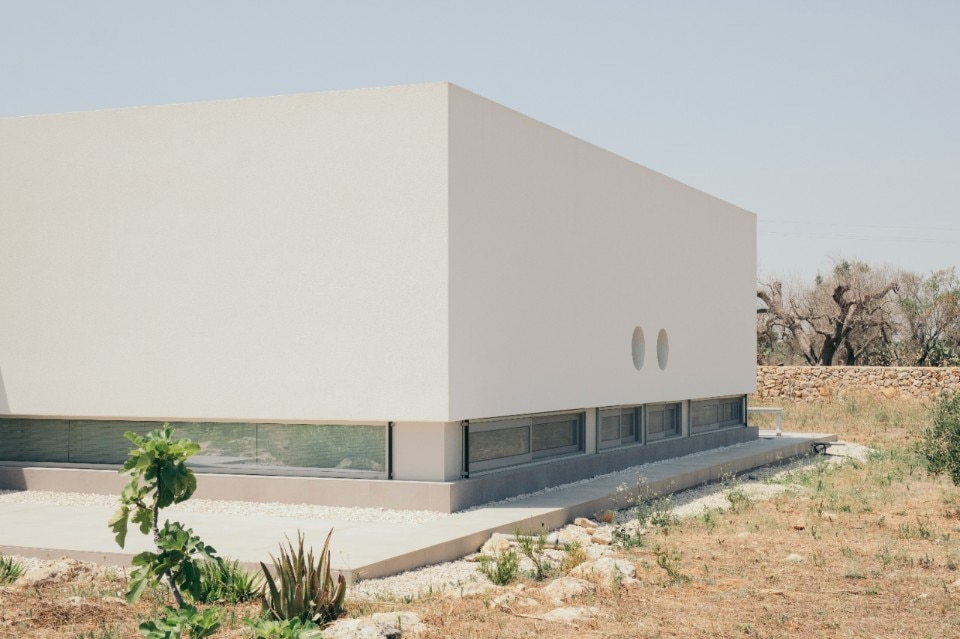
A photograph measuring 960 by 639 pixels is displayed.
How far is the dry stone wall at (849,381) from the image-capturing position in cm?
3228

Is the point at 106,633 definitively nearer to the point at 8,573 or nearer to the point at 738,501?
the point at 8,573

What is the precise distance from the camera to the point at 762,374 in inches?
1340

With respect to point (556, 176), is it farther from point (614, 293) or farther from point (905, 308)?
point (905, 308)

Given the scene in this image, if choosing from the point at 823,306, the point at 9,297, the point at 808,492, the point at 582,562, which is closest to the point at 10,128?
the point at 9,297

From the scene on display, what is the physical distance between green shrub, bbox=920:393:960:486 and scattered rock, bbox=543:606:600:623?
7.36 m

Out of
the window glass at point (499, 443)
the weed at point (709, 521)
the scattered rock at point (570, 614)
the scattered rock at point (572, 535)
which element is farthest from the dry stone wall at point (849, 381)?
the scattered rock at point (570, 614)

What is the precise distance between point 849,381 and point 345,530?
25.9 m

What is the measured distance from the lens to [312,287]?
12.4m

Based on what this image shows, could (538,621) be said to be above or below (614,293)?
below

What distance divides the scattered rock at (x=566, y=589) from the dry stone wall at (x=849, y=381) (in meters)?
26.5

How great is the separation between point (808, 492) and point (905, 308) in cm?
3080

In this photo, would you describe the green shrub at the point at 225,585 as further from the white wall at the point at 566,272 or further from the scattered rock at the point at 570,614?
the white wall at the point at 566,272

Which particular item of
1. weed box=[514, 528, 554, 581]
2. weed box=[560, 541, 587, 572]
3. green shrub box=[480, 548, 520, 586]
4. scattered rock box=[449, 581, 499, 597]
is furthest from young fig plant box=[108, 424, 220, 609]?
weed box=[560, 541, 587, 572]

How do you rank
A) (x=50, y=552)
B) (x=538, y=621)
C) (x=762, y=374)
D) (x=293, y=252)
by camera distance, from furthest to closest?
(x=762, y=374), (x=293, y=252), (x=50, y=552), (x=538, y=621)
